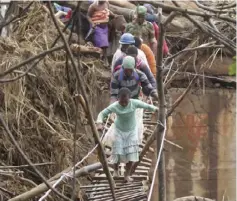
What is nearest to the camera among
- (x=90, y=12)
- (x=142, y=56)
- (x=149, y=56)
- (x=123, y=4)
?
(x=142, y=56)

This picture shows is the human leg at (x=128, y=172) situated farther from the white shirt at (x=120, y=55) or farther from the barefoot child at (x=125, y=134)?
the white shirt at (x=120, y=55)

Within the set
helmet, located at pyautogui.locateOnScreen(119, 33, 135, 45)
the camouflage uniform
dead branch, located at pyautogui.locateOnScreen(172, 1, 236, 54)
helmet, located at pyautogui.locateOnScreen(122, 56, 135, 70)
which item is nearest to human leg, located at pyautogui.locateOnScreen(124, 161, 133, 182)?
helmet, located at pyautogui.locateOnScreen(122, 56, 135, 70)

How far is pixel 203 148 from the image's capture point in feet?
31.9

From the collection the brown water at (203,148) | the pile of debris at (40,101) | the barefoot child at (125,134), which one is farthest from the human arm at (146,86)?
the brown water at (203,148)

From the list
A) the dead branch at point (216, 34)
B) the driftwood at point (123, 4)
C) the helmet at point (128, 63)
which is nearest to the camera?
the dead branch at point (216, 34)

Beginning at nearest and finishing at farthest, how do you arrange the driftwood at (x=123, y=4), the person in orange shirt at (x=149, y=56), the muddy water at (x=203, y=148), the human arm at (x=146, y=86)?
1. the human arm at (x=146, y=86)
2. the person in orange shirt at (x=149, y=56)
3. the muddy water at (x=203, y=148)
4. the driftwood at (x=123, y=4)

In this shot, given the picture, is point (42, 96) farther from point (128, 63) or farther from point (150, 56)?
point (128, 63)

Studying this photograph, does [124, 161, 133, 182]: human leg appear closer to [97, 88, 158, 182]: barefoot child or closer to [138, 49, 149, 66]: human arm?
[97, 88, 158, 182]: barefoot child

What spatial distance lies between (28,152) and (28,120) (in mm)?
347

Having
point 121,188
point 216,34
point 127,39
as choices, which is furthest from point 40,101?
A: point 216,34

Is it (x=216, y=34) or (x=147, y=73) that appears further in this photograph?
(x=147, y=73)

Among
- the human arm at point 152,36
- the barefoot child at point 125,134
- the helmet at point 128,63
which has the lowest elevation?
the barefoot child at point 125,134

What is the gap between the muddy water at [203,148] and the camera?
9.57 m

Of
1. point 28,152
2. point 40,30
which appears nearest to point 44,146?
point 28,152
